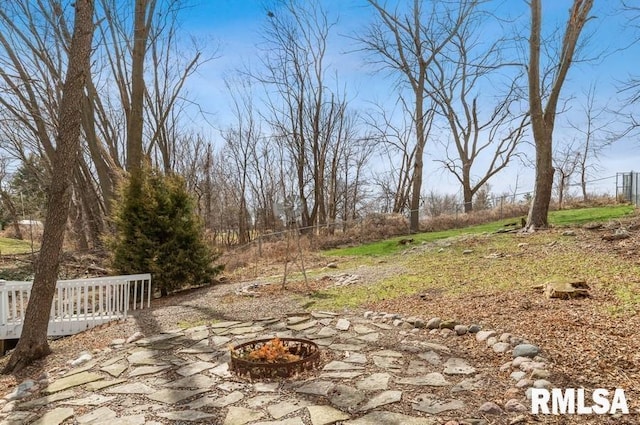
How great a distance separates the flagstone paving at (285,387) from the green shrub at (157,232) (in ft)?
10.7

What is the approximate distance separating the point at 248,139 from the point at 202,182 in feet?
9.68

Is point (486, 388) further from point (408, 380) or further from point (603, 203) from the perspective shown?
point (603, 203)

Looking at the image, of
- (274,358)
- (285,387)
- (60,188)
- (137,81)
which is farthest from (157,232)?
(285,387)

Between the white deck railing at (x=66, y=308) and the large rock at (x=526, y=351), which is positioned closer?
the large rock at (x=526, y=351)

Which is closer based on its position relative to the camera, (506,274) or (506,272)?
(506,274)

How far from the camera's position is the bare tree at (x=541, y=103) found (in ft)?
29.0

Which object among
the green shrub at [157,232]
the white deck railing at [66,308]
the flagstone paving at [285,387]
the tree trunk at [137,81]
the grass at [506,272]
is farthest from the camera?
the tree trunk at [137,81]

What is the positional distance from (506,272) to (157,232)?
5700 mm

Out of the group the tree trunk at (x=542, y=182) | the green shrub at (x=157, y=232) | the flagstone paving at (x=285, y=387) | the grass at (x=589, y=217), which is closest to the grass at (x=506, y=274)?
the tree trunk at (x=542, y=182)

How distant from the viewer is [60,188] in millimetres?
4434

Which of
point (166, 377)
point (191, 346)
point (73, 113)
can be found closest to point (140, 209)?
point (73, 113)

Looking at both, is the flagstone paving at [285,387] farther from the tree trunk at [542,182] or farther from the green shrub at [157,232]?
the tree trunk at [542,182]

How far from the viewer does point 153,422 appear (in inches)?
104

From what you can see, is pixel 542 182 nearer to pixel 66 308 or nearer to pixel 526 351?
pixel 526 351
